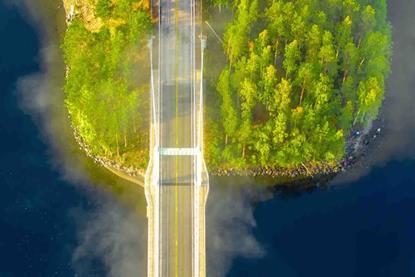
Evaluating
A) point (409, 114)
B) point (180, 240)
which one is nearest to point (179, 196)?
point (180, 240)

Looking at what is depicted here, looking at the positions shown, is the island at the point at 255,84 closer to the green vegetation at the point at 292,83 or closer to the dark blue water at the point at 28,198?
the green vegetation at the point at 292,83

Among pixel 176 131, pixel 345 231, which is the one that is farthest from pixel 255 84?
pixel 345 231

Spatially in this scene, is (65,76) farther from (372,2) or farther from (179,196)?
(372,2)

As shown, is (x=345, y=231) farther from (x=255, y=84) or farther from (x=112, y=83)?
(x=112, y=83)

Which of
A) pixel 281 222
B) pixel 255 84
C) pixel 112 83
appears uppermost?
pixel 112 83

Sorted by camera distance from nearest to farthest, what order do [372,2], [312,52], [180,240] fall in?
[180,240], [312,52], [372,2]

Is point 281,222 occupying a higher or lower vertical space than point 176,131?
lower
